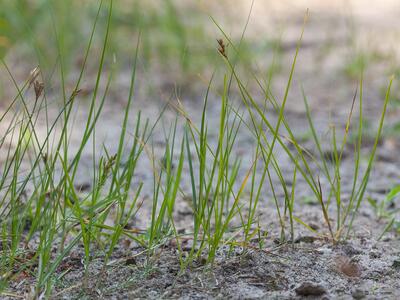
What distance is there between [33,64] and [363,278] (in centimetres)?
250

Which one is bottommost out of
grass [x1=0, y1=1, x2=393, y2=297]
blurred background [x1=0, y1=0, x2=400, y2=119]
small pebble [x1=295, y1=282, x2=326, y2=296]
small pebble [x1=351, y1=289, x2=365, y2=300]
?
small pebble [x1=351, y1=289, x2=365, y2=300]

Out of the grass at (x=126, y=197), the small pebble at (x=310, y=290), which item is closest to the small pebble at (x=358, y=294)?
the small pebble at (x=310, y=290)

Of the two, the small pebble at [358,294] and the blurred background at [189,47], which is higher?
the blurred background at [189,47]

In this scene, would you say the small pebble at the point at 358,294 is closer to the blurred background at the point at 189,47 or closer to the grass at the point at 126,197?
the grass at the point at 126,197

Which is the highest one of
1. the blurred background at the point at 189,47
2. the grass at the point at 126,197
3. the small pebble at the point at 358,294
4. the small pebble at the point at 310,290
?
the blurred background at the point at 189,47

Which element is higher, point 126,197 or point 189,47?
point 189,47

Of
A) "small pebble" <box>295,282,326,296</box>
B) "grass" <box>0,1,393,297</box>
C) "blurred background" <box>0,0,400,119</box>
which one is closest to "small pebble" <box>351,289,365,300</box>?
"small pebble" <box>295,282,326,296</box>

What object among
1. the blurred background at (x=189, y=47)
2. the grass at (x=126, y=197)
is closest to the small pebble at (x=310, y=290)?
the grass at (x=126, y=197)

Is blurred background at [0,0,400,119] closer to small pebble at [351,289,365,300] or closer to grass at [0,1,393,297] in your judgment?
grass at [0,1,393,297]

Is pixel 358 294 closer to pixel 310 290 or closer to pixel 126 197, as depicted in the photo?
pixel 310 290

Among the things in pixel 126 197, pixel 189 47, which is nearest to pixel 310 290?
pixel 126 197

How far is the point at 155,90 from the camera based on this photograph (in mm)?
3426

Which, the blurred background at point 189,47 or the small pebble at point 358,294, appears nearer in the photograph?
the small pebble at point 358,294

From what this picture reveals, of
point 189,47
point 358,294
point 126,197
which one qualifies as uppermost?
point 189,47
